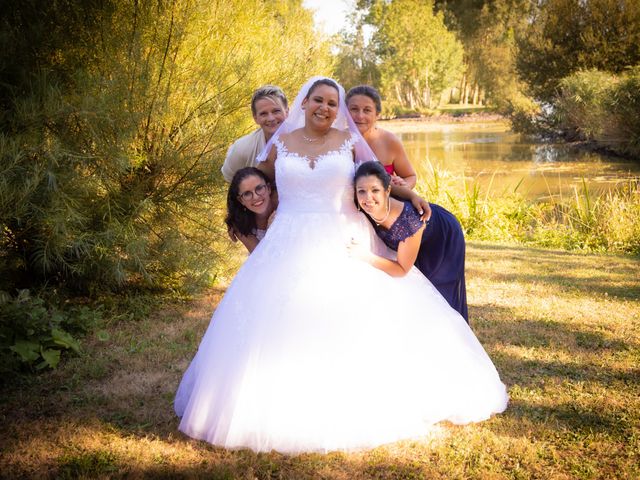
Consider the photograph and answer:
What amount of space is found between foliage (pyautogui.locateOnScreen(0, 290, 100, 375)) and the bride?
4.72 ft

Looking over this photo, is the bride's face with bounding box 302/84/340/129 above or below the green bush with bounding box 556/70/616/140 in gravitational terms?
below

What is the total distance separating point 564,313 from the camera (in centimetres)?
550

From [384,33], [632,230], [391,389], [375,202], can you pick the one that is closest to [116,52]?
[375,202]

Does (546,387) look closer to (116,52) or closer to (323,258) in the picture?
(323,258)

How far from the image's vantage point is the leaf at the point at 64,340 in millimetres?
4379

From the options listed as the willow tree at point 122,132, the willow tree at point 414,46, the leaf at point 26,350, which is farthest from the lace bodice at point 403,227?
the willow tree at point 414,46

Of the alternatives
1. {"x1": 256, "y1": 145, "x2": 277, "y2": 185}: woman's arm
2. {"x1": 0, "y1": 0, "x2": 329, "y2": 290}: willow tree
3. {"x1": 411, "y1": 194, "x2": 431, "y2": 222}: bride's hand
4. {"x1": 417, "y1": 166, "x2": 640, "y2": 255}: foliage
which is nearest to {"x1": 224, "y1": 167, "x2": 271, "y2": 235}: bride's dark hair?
{"x1": 256, "y1": 145, "x2": 277, "y2": 185}: woman's arm

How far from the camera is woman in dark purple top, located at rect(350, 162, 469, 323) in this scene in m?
3.28

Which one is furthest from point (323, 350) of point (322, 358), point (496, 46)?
point (496, 46)

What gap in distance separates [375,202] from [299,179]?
1.61 feet

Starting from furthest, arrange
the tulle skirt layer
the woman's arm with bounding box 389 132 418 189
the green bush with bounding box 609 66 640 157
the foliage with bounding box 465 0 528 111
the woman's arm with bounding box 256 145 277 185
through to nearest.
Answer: the foliage with bounding box 465 0 528 111
the green bush with bounding box 609 66 640 157
the woman's arm with bounding box 389 132 418 189
the woman's arm with bounding box 256 145 277 185
the tulle skirt layer

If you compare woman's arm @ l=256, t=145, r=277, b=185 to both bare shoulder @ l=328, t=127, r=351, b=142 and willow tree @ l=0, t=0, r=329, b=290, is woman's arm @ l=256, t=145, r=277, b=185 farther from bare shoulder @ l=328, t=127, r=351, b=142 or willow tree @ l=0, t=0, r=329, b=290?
willow tree @ l=0, t=0, r=329, b=290

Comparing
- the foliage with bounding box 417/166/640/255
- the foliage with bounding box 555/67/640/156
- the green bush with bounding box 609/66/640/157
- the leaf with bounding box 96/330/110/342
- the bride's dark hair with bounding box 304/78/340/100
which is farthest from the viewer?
the foliage with bounding box 555/67/640/156

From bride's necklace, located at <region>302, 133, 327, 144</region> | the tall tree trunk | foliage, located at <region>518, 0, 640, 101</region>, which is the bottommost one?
bride's necklace, located at <region>302, 133, 327, 144</region>
